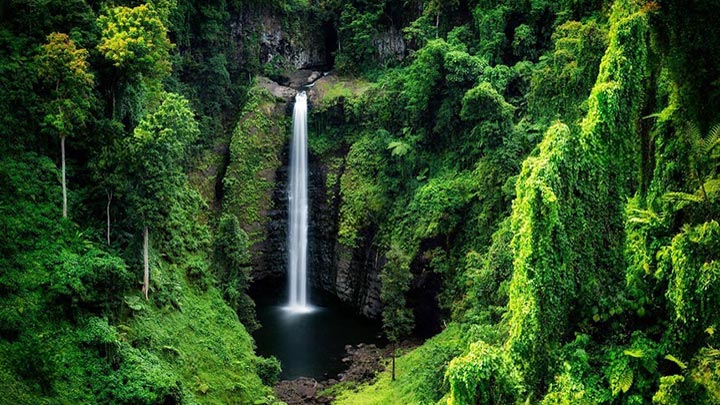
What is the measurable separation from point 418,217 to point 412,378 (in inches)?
344

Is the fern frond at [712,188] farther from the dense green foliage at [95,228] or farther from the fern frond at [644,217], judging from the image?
Answer: the dense green foliage at [95,228]

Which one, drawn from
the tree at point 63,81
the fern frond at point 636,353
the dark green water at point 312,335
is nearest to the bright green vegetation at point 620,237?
the fern frond at point 636,353

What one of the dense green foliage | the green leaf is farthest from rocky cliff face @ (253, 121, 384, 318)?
the green leaf

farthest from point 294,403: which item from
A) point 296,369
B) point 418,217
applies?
point 418,217

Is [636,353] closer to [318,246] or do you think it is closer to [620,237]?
[620,237]

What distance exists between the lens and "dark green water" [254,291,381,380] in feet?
84.5

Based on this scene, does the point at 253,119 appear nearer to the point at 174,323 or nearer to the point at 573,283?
the point at 174,323

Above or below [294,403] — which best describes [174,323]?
above

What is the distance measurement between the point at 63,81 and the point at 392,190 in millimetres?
17060

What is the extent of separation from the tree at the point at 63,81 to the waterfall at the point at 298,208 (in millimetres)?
16898

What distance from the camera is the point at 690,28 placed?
9.67m

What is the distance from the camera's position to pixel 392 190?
31.2 m

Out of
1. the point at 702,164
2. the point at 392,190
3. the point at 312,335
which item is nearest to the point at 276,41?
the point at 392,190

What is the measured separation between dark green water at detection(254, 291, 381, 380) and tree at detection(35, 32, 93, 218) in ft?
38.8
